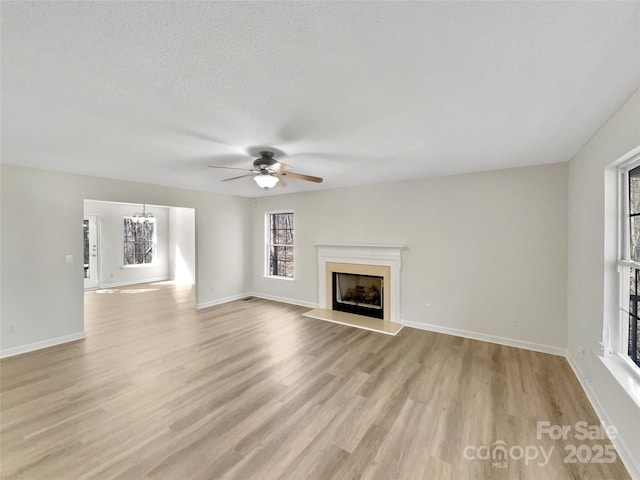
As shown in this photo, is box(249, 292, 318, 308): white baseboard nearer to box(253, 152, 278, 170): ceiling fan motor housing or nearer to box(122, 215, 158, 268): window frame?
box(253, 152, 278, 170): ceiling fan motor housing

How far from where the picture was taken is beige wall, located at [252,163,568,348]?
3305 millimetres

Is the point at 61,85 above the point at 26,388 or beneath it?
above

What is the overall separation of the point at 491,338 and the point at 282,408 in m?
3.12

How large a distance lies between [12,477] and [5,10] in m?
2.58

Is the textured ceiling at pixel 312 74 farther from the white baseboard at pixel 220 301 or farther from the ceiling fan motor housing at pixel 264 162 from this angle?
the white baseboard at pixel 220 301

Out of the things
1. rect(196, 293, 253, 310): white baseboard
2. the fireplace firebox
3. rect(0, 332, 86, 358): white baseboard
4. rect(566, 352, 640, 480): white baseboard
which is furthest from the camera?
rect(196, 293, 253, 310): white baseboard

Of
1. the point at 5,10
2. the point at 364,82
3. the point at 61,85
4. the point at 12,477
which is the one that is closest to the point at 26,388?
the point at 12,477

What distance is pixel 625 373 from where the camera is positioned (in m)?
1.90

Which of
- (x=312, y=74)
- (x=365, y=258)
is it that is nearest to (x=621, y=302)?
(x=312, y=74)

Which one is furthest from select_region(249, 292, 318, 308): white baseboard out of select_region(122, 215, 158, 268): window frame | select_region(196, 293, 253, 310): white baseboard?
select_region(122, 215, 158, 268): window frame

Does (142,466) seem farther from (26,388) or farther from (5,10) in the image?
(5,10)

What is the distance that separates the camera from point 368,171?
12.3 feet

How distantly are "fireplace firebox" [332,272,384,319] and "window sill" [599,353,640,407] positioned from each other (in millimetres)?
2908

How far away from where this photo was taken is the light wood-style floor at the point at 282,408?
1710 millimetres
